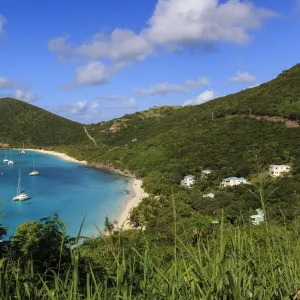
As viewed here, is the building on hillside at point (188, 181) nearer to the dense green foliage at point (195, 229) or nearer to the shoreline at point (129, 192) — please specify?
the dense green foliage at point (195, 229)

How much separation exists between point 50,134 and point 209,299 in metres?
116

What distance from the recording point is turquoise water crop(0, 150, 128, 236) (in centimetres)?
3177

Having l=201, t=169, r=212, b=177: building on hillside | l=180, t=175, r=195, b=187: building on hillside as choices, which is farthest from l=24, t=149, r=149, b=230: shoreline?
l=201, t=169, r=212, b=177: building on hillside

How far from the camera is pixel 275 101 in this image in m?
50.2

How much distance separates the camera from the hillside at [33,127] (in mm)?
107812

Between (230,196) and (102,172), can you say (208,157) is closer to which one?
(230,196)

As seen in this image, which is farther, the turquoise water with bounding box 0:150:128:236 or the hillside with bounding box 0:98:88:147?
the hillside with bounding box 0:98:88:147

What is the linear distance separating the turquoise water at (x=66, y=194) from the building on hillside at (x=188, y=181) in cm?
695


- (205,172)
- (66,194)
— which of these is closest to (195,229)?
(205,172)

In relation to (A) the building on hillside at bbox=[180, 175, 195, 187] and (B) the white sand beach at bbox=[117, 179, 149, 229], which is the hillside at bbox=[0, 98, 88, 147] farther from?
(A) the building on hillside at bbox=[180, 175, 195, 187]

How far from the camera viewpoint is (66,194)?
4456 centimetres

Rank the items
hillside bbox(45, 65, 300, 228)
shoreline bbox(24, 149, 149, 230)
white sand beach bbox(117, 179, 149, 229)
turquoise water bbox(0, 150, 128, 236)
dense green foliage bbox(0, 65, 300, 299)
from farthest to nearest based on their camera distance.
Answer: hillside bbox(45, 65, 300, 228) < white sand beach bbox(117, 179, 149, 229) < turquoise water bbox(0, 150, 128, 236) < shoreline bbox(24, 149, 149, 230) < dense green foliage bbox(0, 65, 300, 299)

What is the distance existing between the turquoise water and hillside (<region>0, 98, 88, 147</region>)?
36566 mm

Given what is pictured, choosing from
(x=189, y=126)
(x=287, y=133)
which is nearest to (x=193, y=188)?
(x=287, y=133)
